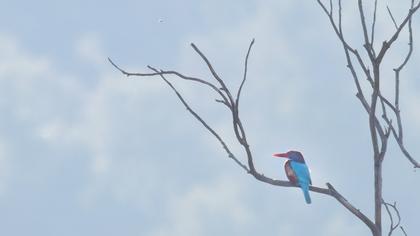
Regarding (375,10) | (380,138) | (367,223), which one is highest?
(375,10)

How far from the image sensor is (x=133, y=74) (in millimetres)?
5008

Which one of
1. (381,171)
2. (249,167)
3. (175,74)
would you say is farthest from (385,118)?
(175,74)

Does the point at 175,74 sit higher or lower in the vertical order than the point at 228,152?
higher

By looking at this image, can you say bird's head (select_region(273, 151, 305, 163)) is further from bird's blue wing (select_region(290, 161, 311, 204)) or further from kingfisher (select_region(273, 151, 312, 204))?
bird's blue wing (select_region(290, 161, 311, 204))

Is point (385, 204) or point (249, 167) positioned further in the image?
point (385, 204)

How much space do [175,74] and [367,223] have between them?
1.65 m

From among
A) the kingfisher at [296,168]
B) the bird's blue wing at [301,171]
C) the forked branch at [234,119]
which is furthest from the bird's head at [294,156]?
the forked branch at [234,119]

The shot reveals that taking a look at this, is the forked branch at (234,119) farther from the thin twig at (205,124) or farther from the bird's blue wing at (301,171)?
the bird's blue wing at (301,171)

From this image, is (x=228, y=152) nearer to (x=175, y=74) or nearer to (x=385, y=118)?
(x=175, y=74)

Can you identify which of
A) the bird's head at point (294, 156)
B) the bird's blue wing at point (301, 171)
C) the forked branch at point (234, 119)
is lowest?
the forked branch at point (234, 119)

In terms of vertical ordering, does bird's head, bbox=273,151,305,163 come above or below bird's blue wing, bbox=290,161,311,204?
above

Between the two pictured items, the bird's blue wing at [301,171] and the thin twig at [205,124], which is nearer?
the thin twig at [205,124]

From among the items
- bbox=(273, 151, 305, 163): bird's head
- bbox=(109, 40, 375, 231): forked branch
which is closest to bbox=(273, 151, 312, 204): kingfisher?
bbox=(273, 151, 305, 163): bird's head

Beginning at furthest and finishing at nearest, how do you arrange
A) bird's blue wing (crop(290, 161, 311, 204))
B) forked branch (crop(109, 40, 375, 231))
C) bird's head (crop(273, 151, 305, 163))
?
1. bird's head (crop(273, 151, 305, 163))
2. bird's blue wing (crop(290, 161, 311, 204))
3. forked branch (crop(109, 40, 375, 231))
